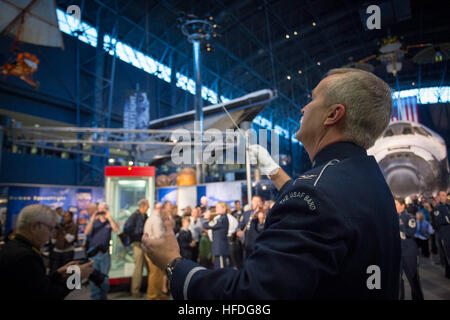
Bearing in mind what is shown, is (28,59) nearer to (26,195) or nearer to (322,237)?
(26,195)

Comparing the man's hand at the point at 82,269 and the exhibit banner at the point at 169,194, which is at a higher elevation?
the exhibit banner at the point at 169,194

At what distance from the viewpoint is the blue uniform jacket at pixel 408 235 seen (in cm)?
441

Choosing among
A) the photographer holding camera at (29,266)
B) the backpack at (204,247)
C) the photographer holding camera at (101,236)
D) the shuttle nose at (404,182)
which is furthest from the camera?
the backpack at (204,247)

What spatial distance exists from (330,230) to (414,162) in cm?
699

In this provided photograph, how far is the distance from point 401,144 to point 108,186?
7312 mm

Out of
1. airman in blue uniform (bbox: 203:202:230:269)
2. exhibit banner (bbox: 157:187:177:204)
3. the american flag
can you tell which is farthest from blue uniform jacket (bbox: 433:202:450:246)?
exhibit banner (bbox: 157:187:177:204)

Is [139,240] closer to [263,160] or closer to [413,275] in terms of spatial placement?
[263,160]

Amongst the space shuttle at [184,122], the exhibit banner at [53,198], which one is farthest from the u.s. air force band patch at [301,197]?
the exhibit banner at [53,198]

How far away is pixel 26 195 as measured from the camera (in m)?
10.1

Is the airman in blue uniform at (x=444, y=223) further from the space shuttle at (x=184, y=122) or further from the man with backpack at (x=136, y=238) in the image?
the man with backpack at (x=136, y=238)

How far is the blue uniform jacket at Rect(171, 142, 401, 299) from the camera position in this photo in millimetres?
617

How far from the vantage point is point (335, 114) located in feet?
3.00

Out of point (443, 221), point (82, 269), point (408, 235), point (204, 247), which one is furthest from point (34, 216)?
point (443, 221)

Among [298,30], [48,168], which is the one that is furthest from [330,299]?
[48,168]
